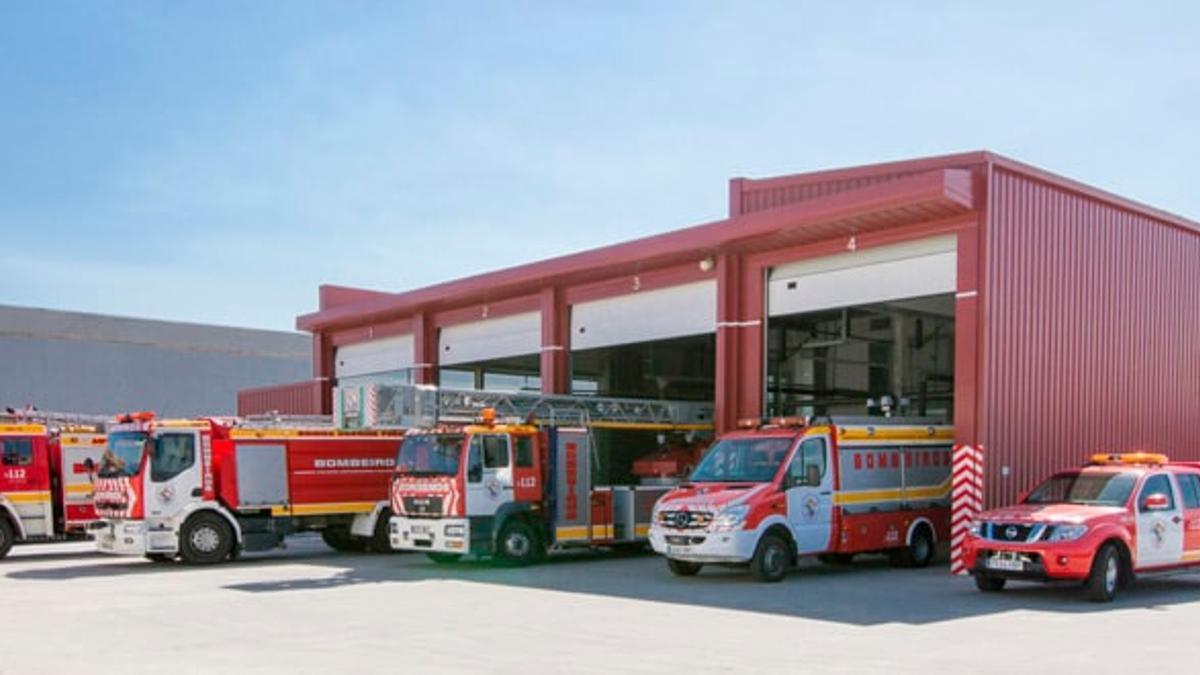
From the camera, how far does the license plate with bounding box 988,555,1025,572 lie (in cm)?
1373

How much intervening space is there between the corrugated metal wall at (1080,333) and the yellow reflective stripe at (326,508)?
10509mm

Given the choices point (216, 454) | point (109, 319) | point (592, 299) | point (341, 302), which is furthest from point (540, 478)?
point (109, 319)

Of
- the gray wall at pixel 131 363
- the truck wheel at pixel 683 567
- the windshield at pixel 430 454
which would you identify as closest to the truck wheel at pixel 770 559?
the truck wheel at pixel 683 567

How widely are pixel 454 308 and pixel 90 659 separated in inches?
798

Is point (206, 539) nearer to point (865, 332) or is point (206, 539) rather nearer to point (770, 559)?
point (770, 559)

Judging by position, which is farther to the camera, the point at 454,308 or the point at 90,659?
the point at 454,308

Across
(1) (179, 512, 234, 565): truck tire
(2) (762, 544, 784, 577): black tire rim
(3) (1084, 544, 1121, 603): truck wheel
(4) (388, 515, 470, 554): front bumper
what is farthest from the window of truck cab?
(3) (1084, 544, 1121, 603): truck wheel

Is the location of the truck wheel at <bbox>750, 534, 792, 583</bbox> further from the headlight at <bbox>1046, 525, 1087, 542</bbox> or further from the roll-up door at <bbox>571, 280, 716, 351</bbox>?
the roll-up door at <bbox>571, 280, 716, 351</bbox>

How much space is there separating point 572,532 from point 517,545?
1.11 metres

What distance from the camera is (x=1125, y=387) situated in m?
21.0

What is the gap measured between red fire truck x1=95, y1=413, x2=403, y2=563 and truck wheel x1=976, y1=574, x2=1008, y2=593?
1101 centimetres

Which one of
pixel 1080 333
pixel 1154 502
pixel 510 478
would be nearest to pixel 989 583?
pixel 1154 502

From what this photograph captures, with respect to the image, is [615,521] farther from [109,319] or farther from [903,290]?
[109,319]

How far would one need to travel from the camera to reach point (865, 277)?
66.9 feet
